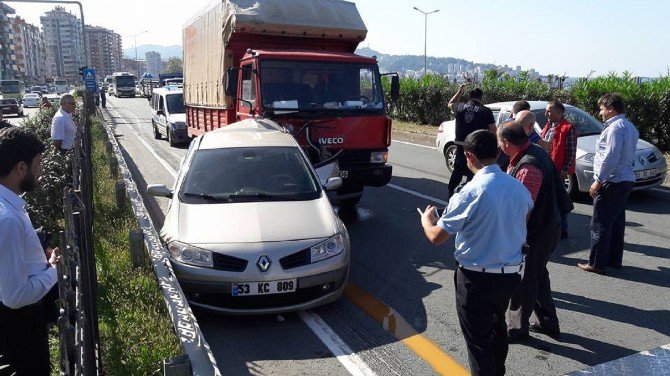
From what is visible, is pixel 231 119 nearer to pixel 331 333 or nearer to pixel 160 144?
pixel 331 333

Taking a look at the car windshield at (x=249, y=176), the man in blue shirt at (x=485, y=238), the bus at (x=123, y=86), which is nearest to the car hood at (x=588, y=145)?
the car windshield at (x=249, y=176)

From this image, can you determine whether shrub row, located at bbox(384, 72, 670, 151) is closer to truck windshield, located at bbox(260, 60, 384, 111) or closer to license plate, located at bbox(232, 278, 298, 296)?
truck windshield, located at bbox(260, 60, 384, 111)

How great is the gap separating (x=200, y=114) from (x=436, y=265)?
820 centimetres

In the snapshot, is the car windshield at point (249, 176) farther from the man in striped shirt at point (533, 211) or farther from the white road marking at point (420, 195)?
the white road marking at point (420, 195)

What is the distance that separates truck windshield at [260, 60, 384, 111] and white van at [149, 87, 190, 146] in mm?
9855

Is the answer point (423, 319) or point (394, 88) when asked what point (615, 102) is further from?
point (394, 88)

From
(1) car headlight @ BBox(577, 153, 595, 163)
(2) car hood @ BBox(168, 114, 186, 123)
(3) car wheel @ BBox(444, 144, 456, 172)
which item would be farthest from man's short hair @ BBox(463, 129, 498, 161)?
(2) car hood @ BBox(168, 114, 186, 123)

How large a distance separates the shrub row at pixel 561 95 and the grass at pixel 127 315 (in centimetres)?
1227

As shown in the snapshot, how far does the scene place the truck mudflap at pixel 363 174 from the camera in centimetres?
848

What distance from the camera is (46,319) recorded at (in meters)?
3.00

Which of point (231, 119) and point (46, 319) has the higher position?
point (231, 119)

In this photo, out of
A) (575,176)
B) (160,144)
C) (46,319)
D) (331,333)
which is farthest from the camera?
(160,144)

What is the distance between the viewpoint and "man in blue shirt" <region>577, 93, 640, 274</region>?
579 cm

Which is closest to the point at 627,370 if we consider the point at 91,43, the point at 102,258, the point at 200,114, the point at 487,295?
the point at 487,295
